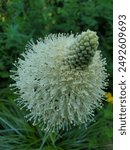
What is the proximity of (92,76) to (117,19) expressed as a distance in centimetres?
40

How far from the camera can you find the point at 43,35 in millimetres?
3023

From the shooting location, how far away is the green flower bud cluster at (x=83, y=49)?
1.99m

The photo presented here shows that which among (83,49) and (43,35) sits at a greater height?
(43,35)

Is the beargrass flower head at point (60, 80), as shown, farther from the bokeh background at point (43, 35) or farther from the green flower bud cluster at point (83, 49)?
the bokeh background at point (43, 35)

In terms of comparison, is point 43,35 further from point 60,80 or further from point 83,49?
point 83,49

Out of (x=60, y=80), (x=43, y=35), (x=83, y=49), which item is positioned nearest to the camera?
(x=83, y=49)

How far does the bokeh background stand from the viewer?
9.42 ft

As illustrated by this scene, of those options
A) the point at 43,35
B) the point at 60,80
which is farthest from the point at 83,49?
the point at 43,35

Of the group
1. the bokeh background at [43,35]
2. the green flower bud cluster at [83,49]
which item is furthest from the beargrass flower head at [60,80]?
the bokeh background at [43,35]

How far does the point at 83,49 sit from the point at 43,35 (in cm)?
105

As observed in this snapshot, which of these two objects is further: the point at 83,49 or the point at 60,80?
the point at 60,80

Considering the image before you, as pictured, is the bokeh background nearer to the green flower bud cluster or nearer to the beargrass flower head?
the beargrass flower head

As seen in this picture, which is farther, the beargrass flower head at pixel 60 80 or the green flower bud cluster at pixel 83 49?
the beargrass flower head at pixel 60 80

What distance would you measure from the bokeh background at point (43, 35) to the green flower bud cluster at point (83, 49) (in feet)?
2.34
